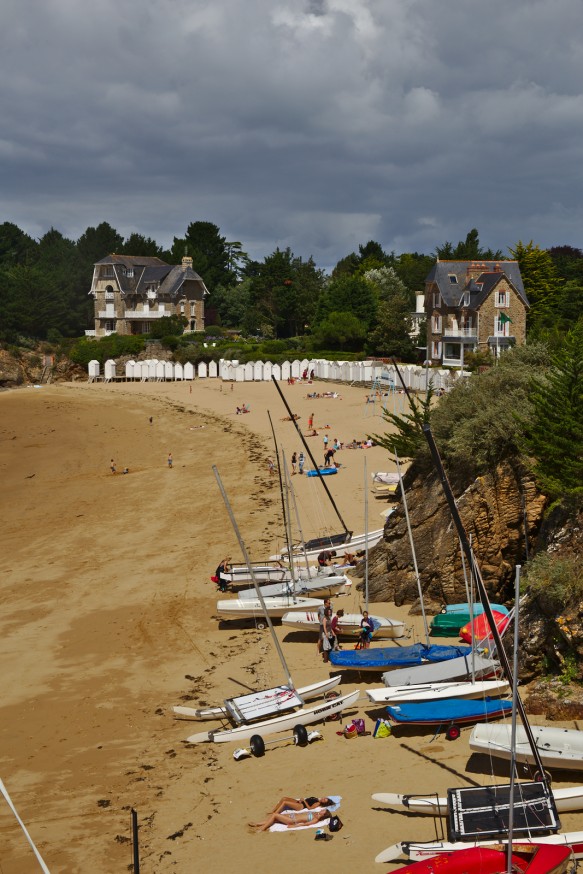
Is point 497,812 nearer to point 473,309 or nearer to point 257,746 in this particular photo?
point 257,746

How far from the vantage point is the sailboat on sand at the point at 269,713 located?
1641 centimetres

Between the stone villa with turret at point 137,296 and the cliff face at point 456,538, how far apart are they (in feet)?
244

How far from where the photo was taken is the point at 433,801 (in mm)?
13047

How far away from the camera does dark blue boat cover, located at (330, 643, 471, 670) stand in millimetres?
18453

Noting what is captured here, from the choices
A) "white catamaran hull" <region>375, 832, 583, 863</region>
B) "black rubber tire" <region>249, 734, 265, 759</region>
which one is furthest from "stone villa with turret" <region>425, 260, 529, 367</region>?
"white catamaran hull" <region>375, 832, 583, 863</region>

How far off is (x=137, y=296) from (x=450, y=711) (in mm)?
86184

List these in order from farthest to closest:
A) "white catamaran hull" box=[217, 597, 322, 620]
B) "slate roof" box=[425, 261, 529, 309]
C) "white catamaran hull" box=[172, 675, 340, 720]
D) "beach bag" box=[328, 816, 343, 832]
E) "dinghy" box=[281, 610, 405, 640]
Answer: "slate roof" box=[425, 261, 529, 309]
"white catamaran hull" box=[217, 597, 322, 620]
"dinghy" box=[281, 610, 405, 640]
"white catamaran hull" box=[172, 675, 340, 720]
"beach bag" box=[328, 816, 343, 832]

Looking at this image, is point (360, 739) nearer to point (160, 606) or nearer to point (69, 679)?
point (69, 679)

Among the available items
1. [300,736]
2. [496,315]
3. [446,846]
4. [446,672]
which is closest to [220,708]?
[300,736]

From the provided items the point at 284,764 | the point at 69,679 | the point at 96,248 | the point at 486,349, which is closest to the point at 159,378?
the point at 486,349

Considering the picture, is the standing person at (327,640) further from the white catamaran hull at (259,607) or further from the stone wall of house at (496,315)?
the stone wall of house at (496,315)

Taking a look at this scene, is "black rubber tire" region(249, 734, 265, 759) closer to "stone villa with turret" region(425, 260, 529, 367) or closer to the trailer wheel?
the trailer wheel

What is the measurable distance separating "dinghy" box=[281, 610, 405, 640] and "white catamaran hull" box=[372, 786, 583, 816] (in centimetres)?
718

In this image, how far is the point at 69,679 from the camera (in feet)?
64.6
